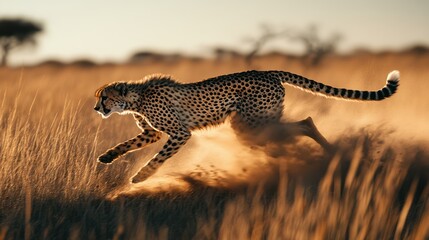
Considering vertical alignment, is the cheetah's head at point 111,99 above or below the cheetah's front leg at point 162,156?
above

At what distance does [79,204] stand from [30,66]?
724 inches

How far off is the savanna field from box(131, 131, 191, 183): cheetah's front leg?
8cm

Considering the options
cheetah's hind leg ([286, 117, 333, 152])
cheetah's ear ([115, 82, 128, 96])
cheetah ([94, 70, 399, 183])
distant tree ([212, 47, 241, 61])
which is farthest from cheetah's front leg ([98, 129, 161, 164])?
distant tree ([212, 47, 241, 61])

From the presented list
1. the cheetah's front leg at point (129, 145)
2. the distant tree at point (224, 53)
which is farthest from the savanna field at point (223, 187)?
the distant tree at point (224, 53)

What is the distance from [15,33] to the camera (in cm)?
2661

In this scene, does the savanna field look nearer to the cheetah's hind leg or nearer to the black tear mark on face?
the cheetah's hind leg

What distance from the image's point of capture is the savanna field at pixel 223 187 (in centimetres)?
355

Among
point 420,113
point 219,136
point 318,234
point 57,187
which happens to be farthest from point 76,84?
point 318,234

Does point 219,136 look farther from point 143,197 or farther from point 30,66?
point 30,66

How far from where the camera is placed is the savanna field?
3.55m

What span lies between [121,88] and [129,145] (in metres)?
0.49

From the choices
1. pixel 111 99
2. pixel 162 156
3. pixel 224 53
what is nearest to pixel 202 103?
pixel 162 156

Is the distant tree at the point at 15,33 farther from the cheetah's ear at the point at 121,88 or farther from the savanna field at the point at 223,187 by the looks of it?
the cheetah's ear at the point at 121,88

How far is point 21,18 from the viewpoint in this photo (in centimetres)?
2628
